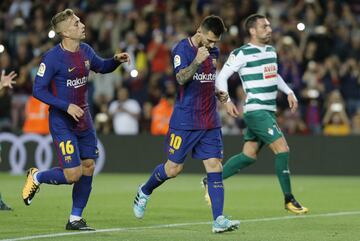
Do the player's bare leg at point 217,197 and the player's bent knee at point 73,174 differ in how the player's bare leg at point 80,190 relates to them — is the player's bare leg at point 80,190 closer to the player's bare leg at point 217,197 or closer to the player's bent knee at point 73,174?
the player's bent knee at point 73,174

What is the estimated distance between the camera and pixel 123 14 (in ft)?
80.4

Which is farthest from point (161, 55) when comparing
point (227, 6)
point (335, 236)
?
point (335, 236)

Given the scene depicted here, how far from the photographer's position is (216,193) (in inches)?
415

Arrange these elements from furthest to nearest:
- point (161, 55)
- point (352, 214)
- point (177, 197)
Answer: point (161, 55)
point (177, 197)
point (352, 214)

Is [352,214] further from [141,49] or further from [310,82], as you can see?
[141,49]

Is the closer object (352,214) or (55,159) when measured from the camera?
(352,214)

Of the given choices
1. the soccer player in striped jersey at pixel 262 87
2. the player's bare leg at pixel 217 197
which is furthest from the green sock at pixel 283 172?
the player's bare leg at pixel 217 197

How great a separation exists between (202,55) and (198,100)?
0.83 meters

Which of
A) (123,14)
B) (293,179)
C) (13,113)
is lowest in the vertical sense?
(293,179)

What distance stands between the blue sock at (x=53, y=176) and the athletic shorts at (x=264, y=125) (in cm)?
312

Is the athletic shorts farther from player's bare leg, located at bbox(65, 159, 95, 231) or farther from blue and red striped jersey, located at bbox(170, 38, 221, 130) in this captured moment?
player's bare leg, located at bbox(65, 159, 95, 231)

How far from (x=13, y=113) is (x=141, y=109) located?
282 centimetres

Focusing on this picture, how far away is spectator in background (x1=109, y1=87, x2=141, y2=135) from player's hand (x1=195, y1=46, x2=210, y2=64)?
11.0m

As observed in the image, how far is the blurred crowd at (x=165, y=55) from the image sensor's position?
21266 mm
